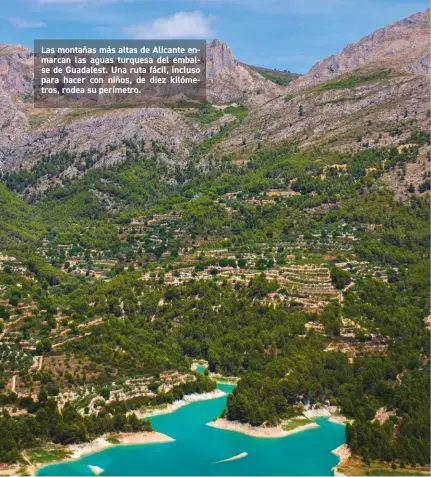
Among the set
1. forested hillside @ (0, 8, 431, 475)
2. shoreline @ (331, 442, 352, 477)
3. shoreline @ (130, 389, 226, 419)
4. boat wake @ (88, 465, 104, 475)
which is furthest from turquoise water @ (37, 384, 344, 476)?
forested hillside @ (0, 8, 431, 475)

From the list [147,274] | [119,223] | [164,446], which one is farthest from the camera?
[119,223]

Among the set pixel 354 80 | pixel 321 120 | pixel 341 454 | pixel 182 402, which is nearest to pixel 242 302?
pixel 182 402

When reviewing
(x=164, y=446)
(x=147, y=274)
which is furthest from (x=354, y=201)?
(x=164, y=446)

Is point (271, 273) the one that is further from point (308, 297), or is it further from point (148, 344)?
point (148, 344)

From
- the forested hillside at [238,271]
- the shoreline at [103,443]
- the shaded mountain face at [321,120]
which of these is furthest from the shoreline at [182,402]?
the shaded mountain face at [321,120]

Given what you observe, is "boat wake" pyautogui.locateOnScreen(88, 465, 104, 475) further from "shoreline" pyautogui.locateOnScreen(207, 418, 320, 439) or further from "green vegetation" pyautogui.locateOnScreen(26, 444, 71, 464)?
"shoreline" pyautogui.locateOnScreen(207, 418, 320, 439)

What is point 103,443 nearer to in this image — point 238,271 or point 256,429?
point 256,429

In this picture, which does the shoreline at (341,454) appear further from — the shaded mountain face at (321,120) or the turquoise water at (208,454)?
the shaded mountain face at (321,120)
